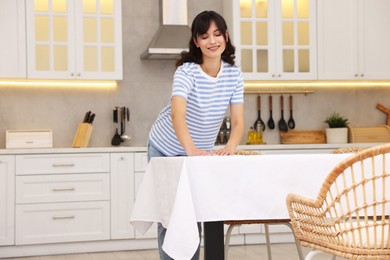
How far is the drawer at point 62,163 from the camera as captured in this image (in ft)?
16.1

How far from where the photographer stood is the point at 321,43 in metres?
5.70

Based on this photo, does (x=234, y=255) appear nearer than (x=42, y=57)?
Yes

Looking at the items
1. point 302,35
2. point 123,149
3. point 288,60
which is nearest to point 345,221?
point 123,149

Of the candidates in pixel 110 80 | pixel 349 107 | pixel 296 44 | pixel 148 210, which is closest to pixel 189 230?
pixel 148 210

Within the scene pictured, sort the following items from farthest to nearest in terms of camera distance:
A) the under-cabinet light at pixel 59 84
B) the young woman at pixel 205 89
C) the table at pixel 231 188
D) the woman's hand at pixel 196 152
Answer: the under-cabinet light at pixel 59 84 → the young woman at pixel 205 89 → the woman's hand at pixel 196 152 → the table at pixel 231 188

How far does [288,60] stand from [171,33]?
1.03m

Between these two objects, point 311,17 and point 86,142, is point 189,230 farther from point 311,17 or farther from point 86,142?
point 311,17

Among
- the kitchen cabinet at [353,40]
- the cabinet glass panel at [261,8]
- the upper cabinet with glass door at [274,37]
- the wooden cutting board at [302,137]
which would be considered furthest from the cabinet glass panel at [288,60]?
the wooden cutting board at [302,137]

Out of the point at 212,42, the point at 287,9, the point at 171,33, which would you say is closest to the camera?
the point at 212,42

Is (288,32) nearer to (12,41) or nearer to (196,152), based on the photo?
(12,41)

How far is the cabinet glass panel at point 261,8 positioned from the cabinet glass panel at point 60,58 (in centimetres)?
163

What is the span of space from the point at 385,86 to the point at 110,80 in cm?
255

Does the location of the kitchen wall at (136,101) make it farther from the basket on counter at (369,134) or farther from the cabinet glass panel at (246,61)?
the cabinet glass panel at (246,61)

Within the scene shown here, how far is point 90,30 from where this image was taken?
17.4ft
